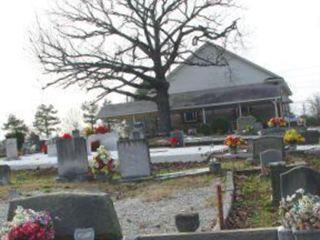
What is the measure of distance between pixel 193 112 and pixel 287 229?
4735 centimetres

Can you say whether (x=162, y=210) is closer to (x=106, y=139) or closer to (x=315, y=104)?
(x=106, y=139)

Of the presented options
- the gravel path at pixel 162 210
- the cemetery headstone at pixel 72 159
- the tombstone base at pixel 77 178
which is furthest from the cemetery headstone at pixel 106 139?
the gravel path at pixel 162 210

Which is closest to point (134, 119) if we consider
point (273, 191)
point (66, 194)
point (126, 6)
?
point (126, 6)

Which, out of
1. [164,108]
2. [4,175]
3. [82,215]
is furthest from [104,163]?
[164,108]

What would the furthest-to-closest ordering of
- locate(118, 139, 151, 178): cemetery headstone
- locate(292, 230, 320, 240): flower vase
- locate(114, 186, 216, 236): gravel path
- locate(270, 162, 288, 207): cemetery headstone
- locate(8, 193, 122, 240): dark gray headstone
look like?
locate(118, 139, 151, 178): cemetery headstone, locate(270, 162, 288, 207): cemetery headstone, locate(114, 186, 216, 236): gravel path, locate(8, 193, 122, 240): dark gray headstone, locate(292, 230, 320, 240): flower vase

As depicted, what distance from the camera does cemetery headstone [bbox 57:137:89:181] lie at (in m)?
19.9

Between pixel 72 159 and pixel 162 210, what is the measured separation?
8145 millimetres

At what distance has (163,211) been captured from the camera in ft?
40.5

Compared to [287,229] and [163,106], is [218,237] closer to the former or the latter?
[287,229]

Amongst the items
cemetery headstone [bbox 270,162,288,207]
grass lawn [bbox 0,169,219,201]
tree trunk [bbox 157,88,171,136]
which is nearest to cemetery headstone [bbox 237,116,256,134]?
tree trunk [bbox 157,88,171,136]

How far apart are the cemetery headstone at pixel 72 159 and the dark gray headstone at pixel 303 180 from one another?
35.1 feet

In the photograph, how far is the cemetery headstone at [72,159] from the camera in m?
19.9

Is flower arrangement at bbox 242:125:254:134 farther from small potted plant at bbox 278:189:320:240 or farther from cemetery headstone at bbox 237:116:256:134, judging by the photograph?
small potted plant at bbox 278:189:320:240

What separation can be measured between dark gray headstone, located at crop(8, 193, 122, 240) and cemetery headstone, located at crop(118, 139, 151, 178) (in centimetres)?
1042
